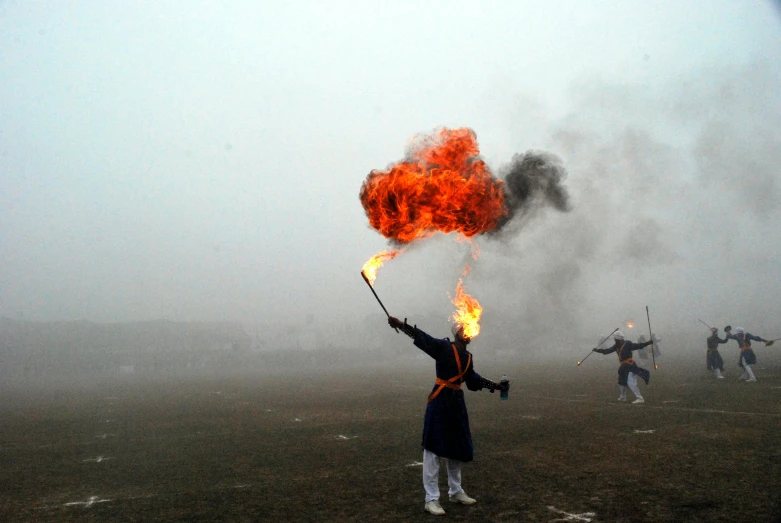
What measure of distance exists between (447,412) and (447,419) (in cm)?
9

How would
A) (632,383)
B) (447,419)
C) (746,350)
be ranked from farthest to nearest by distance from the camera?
(746,350)
(632,383)
(447,419)

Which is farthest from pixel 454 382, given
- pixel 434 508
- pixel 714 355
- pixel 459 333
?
pixel 714 355

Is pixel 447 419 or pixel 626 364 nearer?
pixel 447 419

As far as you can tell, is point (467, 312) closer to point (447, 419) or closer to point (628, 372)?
point (447, 419)

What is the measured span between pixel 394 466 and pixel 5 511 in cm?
519

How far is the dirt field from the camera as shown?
5.83 metres

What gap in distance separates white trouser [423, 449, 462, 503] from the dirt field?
0.26 m

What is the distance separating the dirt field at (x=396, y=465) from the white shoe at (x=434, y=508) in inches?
5.2

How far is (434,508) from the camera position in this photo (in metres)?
5.73

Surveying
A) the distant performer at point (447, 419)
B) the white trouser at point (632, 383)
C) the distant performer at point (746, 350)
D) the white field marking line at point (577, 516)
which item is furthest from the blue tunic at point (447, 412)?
the distant performer at point (746, 350)

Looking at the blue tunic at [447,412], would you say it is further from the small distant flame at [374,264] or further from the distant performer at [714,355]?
the distant performer at [714,355]

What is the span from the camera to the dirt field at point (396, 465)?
5828 millimetres

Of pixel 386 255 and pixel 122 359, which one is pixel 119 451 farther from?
pixel 122 359

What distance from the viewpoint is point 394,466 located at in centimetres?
814
